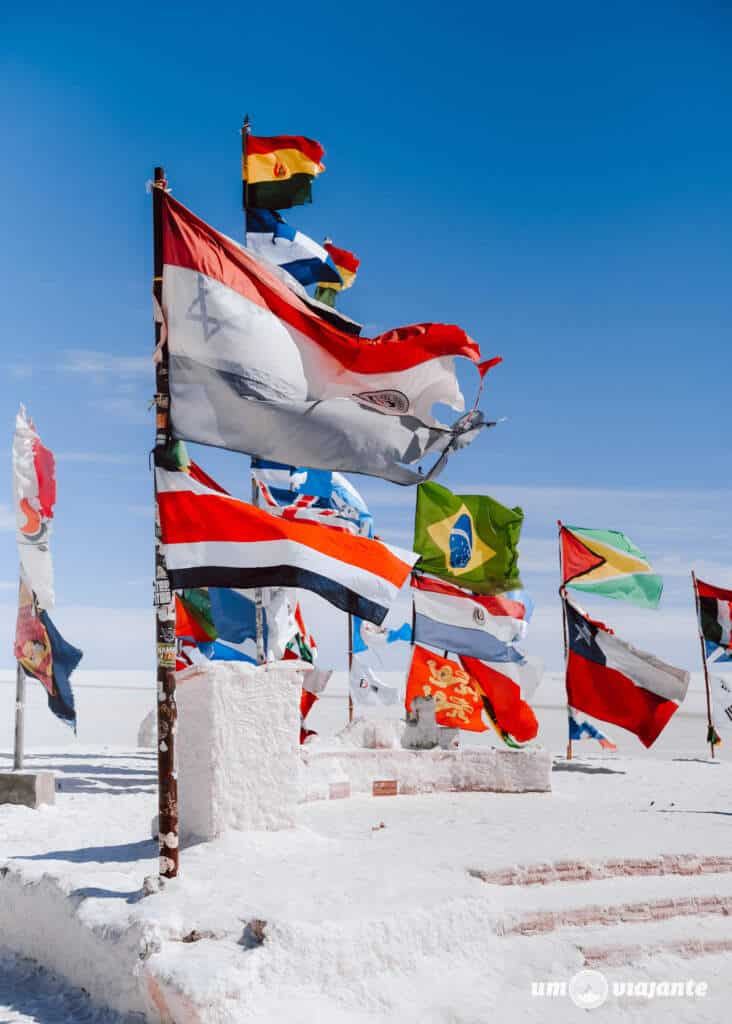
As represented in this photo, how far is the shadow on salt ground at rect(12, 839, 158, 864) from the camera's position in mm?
8734

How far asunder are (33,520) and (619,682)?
10.7m

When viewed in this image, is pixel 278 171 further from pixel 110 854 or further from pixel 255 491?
pixel 110 854

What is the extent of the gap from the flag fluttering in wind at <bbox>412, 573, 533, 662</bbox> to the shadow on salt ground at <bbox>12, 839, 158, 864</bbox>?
8682 mm

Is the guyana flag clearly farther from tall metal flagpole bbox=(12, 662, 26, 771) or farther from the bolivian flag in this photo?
tall metal flagpole bbox=(12, 662, 26, 771)

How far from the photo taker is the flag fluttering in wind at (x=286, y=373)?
293 inches

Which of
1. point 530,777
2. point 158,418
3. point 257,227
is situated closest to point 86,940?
point 158,418

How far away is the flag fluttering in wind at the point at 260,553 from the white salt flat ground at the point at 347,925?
2.11 metres

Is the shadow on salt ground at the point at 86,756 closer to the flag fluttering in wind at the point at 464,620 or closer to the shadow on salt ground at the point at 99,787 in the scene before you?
the shadow on salt ground at the point at 99,787

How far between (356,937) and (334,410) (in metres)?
3.84

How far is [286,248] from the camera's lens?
640 inches

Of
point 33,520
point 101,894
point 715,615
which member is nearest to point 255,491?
point 33,520

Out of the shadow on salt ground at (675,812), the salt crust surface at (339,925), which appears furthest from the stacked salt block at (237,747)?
the shadow on salt ground at (675,812)

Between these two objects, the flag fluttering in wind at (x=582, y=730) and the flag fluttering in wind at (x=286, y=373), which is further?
the flag fluttering in wind at (x=582, y=730)

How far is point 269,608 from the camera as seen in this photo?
16.8 meters
